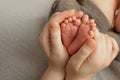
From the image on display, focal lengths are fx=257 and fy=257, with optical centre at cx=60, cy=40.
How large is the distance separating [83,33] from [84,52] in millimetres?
50

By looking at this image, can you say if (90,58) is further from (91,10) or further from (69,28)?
(91,10)

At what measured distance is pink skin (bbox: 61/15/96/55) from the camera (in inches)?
25.9

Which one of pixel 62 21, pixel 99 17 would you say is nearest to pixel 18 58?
pixel 62 21

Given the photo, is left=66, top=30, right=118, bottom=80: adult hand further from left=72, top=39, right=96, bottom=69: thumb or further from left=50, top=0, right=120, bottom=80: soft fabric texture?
left=50, top=0, right=120, bottom=80: soft fabric texture

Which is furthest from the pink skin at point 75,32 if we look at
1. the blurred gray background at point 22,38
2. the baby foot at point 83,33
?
the blurred gray background at point 22,38

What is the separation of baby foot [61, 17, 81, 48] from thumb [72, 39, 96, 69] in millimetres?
49

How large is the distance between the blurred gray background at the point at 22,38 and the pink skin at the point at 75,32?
111 mm

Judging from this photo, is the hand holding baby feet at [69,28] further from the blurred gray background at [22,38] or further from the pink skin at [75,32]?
the blurred gray background at [22,38]

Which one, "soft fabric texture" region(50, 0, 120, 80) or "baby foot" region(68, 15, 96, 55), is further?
"soft fabric texture" region(50, 0, 120, 80)

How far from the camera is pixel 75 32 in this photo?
678 millimetres

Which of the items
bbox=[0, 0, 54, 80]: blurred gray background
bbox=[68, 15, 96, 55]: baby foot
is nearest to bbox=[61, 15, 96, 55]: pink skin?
→ bbox=[68, 15, 96, 55]: baby foot

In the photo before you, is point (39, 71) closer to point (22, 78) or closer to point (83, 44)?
point (22, 78)

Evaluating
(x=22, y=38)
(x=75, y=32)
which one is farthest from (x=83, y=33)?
(x=22, y=38)

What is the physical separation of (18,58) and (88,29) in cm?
23
